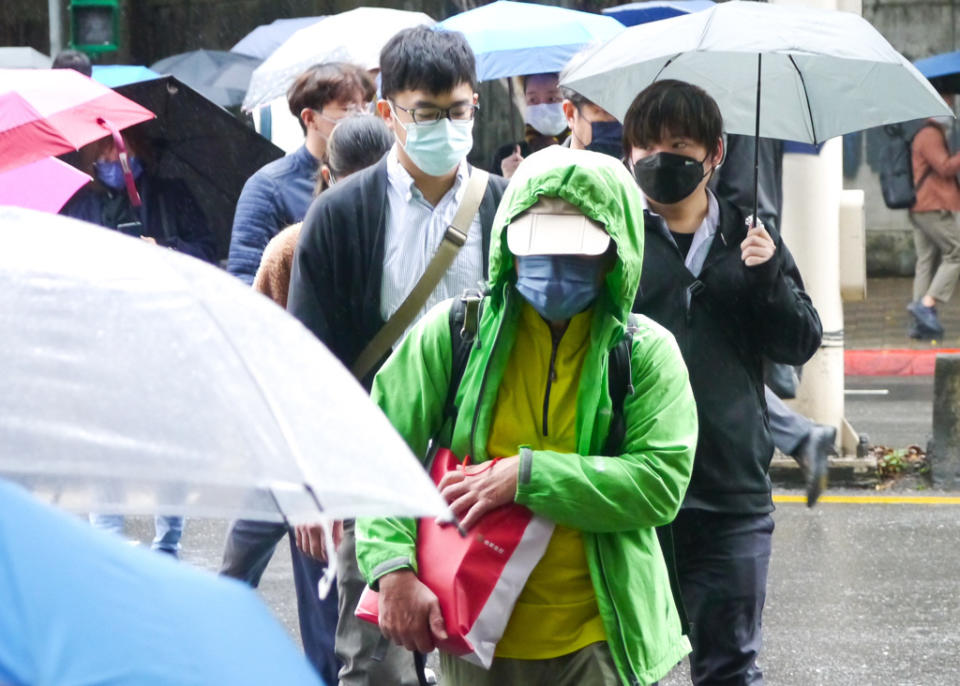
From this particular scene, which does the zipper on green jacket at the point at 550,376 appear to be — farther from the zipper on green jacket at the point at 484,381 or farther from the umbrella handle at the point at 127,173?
the umbrella handle at the point at 127,173

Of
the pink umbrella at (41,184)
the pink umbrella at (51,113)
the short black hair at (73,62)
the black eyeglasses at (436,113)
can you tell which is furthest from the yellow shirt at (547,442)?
the short black hair at (73,62)

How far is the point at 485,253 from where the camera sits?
178 inches

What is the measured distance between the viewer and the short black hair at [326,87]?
6234 mm

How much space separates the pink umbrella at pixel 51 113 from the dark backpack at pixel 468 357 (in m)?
2.89

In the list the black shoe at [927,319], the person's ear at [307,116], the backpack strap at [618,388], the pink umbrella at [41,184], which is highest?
the person's ear at [307,116]

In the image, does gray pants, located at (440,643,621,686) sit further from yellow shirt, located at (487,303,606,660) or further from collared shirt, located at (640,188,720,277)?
collared shirt, located at (640,188,720,277)

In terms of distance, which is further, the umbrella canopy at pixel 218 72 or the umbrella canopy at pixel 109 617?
the umbrella canopy at pixel 218 72

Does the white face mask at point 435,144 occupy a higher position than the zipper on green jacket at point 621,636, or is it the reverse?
the white face mask at point 435,144

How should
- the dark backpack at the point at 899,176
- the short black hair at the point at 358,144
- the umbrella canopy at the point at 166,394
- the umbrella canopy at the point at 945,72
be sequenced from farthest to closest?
the dark backpack at the point at 899,176
the umbrella canopy at the point at 945,72
the short black hair at the point at 358,144
the umbrella canopy at the point at 166,394

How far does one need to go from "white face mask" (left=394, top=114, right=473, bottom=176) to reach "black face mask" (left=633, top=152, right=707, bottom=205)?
44 cm

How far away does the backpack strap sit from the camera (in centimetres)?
356

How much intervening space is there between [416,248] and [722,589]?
3.61 feet

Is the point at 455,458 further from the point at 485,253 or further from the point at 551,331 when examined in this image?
the point at 485,253

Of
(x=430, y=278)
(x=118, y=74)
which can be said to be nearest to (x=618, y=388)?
(x=430, y=278)
